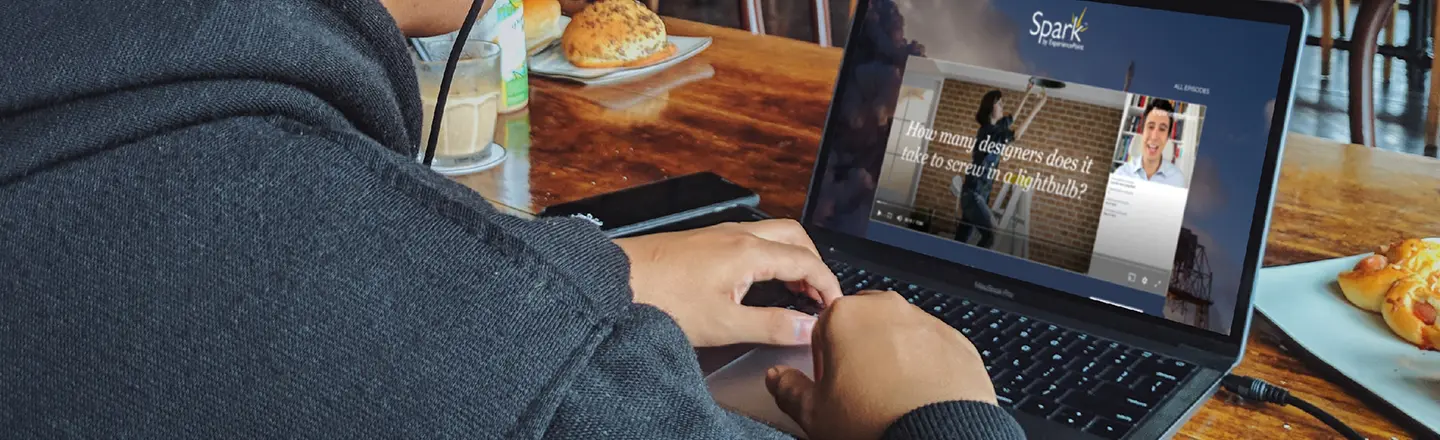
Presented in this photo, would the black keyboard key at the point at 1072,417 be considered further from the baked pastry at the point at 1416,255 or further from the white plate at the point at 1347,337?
the baked pastry at the point at 1416,255

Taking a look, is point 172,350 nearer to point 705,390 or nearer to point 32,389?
point 32,389

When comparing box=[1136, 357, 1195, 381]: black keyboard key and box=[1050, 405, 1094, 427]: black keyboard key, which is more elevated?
box=[1136, 357, 1195, 381]: black keyboard key

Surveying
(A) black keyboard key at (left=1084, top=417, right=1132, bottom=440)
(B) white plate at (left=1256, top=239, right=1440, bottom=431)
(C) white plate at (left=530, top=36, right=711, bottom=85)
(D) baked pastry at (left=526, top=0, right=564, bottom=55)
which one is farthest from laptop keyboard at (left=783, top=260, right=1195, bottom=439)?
(D) baked pastry at (left=526, top=0, right=564, bottom=55)

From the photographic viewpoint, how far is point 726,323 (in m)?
0.79

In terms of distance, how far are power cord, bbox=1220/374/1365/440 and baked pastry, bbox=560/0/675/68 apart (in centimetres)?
95

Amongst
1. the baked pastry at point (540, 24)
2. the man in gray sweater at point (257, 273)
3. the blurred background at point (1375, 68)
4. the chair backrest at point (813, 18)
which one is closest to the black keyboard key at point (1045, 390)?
the man in gray sweater at point (257, 273)

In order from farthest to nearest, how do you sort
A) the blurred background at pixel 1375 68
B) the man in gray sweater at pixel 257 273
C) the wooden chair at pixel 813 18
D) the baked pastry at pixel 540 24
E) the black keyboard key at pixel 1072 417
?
the blurred background at pixel 1375 68
the wooden chair at pixel 813 18
the baked pastry at pixel 540 24
the black keyboard key at pixel 1072 417
the man in gray sweater at pixel 257 273

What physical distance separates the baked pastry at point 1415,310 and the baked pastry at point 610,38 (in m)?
0.97

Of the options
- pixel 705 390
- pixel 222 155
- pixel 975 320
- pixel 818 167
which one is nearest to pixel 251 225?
pixel 222 155

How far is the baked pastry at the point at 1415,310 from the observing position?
793mm

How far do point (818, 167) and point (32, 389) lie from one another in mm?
730

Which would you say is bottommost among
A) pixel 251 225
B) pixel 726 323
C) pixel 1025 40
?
pixel 726 323

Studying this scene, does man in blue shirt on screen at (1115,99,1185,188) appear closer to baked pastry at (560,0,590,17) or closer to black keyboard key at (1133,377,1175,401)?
black keyboard key at (1133,377,1175,401)

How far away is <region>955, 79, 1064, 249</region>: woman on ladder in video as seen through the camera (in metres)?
0.92
